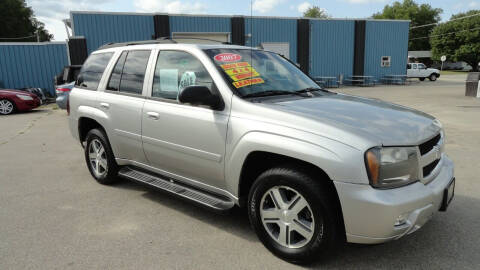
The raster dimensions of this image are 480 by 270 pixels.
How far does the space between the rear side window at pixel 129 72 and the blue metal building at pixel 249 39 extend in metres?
13.8

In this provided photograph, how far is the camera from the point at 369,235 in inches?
98.9

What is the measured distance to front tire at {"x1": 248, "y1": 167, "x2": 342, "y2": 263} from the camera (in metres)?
2.63

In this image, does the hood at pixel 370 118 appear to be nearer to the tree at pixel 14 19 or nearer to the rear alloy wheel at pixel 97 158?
the rear alloy wheel at pixel 97 158

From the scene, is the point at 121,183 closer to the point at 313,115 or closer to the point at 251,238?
the point at 251,238

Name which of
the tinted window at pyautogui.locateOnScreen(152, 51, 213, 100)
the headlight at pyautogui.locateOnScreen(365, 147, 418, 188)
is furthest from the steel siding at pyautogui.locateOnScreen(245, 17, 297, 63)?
the headlight at pyautogui.locateOnScreen(365, 147, 418, 188)

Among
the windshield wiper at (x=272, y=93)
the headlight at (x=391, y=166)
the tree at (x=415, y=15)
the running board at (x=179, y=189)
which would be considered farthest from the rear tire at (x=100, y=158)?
the tree at (x=415, y=15)

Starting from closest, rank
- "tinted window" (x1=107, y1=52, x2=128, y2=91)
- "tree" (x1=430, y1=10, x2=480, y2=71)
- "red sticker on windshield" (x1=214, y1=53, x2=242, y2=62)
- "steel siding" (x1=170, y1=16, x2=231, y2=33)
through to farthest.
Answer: "red sticker on windshield" (x1=214, y1=53, x2=242, y2=62) → "tinted window" (x1=107, y1=52, x2=128, y2=91) → "steel siding" (x1=170, y1=16, x2=231, y2=33) → "tree" (x1=430, y1=10, x2=480, y2=71)

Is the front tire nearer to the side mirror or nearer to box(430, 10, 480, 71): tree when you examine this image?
the side mirror

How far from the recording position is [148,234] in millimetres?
3469

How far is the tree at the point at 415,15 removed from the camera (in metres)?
82.4

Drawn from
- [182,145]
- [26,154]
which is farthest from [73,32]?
[182,145]

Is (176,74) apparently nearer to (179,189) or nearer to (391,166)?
(179,189)

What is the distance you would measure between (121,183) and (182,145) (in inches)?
77.0

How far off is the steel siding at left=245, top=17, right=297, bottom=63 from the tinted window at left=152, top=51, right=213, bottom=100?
20.1 metres
